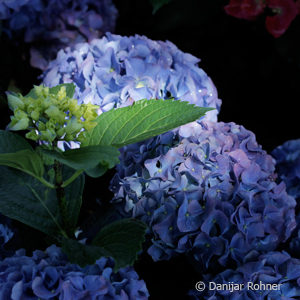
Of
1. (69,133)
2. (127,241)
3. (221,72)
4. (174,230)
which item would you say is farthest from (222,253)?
(221,72)

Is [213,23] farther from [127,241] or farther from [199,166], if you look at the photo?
[127,241]

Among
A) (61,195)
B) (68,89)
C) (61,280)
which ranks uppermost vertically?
(68,89)

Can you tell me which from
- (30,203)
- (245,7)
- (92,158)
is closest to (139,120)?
(92,158)

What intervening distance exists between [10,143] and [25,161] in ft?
0.30

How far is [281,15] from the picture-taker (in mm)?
1153

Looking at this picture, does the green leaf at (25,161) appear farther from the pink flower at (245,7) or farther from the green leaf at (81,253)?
the pink flower at (245,7)

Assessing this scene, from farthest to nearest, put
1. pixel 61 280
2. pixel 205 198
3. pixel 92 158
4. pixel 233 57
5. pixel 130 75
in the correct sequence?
1. pixel 233 57
2. pixel 130 75
3. pixel 205 198
4. pixel 61 280
5. pixel 92 158

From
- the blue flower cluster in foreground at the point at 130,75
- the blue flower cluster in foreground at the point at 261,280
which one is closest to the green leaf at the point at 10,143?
the blue flower cluster in foreground at the point at 130,75

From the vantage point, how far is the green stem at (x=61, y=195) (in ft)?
2.17

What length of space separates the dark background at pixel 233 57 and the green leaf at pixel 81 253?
Answer: 65 cm

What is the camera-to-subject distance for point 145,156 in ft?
2.84

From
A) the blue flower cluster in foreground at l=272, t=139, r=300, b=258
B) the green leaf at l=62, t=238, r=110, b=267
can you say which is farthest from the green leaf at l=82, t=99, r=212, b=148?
the blue flower cluster in foreground at l=272, t=139, r=300, b=258

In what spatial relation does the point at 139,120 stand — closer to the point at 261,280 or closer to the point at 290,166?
the point at 261,280

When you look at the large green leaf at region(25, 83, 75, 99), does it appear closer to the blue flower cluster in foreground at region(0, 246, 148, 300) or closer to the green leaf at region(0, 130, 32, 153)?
the green leaf at region(0, 130, 32, 153)
